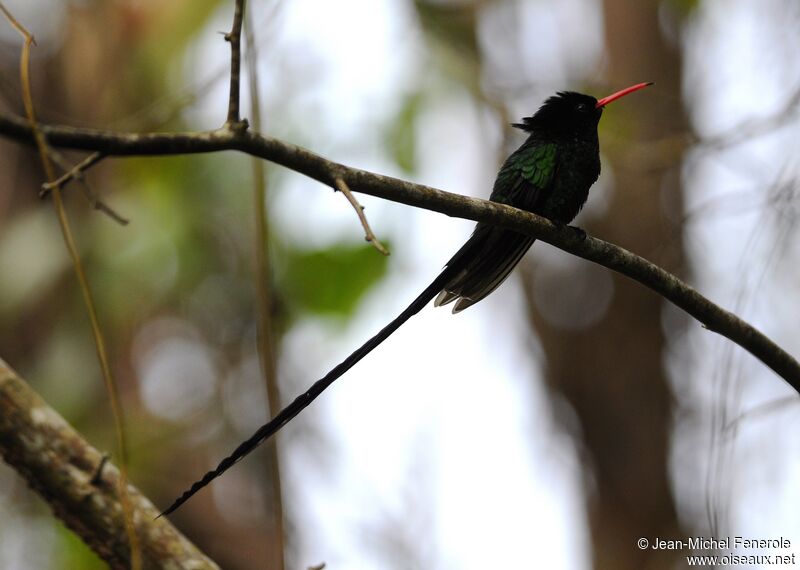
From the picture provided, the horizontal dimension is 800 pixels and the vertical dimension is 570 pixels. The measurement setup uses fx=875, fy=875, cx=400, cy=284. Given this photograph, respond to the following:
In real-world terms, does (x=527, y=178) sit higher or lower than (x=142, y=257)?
lower

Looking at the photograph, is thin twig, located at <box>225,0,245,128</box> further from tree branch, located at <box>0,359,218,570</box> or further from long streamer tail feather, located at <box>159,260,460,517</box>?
tree branch, located at <box>0,359,218,570</box>

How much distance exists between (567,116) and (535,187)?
44 cm

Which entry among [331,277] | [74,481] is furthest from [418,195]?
[331,277]

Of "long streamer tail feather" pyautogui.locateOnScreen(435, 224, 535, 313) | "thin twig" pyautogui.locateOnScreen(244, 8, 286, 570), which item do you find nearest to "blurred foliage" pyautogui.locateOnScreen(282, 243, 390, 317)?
"long streamer tail feather" pyautogui.locateOnScreen(435, 224, 535, 313)

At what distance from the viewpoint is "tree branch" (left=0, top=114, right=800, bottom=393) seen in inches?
57.6

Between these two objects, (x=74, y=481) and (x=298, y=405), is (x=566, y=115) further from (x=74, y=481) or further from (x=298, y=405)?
(x=74, y=481)

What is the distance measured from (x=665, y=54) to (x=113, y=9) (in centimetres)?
379

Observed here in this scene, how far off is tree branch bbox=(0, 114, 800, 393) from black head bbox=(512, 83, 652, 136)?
96cm

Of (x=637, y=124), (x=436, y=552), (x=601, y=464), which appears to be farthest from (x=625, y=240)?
(x=436, y=552)

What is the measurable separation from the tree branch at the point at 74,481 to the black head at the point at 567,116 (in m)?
1.99

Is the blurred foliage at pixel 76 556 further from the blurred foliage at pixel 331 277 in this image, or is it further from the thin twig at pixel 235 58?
the thin twig at pixel 235 58

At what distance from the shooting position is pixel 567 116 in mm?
3375

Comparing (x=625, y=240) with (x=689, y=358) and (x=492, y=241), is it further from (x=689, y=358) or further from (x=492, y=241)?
(x=492, y=241)

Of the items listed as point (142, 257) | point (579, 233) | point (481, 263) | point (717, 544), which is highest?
point (142, 257)
